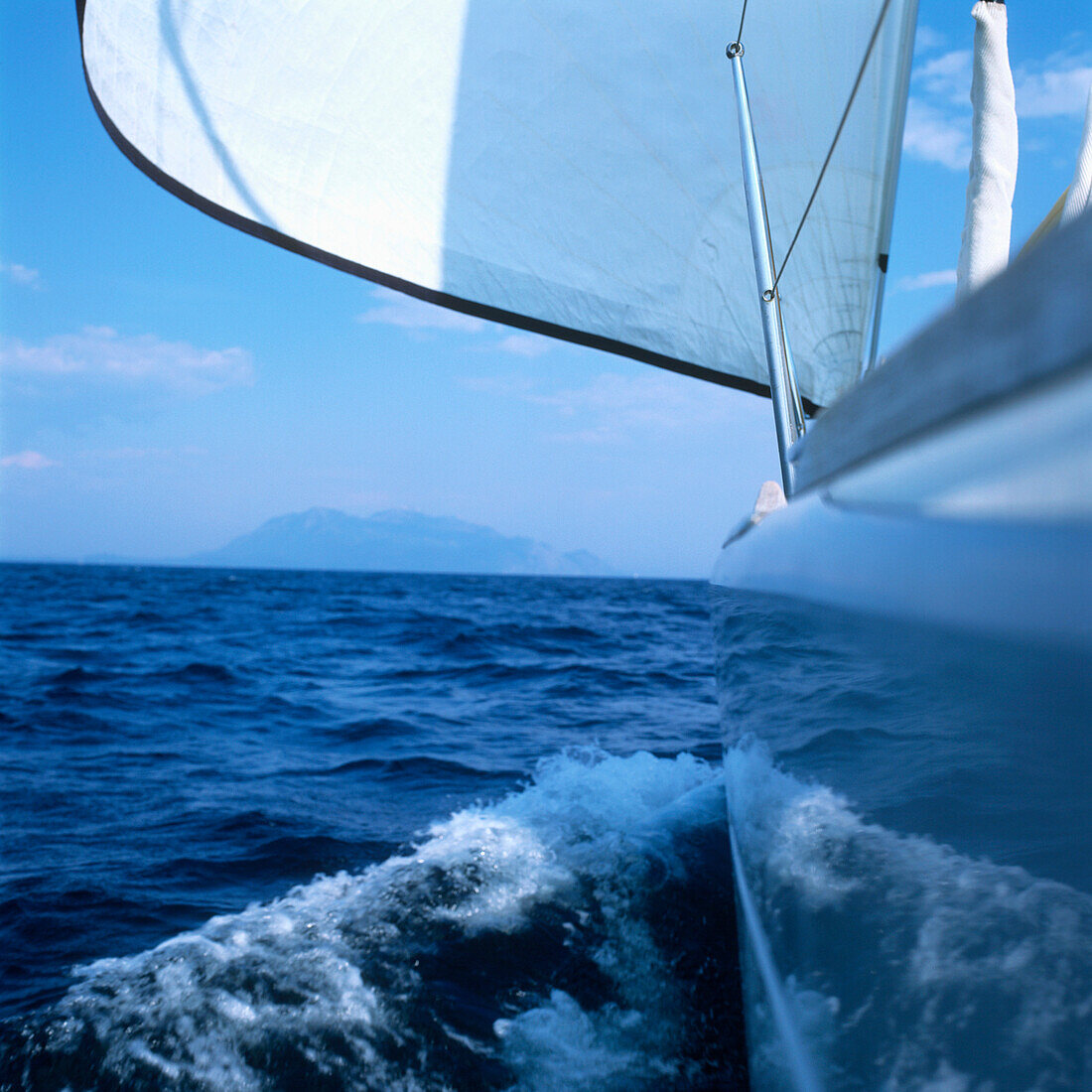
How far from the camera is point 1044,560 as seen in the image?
1.20 feet

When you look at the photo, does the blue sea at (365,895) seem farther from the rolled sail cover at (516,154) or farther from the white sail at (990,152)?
the rolled sail cover at (516,154)

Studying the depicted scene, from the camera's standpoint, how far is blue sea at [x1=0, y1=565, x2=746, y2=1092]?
1.52m

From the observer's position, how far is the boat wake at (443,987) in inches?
57.7

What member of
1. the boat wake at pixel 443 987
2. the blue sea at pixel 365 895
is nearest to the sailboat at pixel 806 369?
the boat wake at pixel 443 987

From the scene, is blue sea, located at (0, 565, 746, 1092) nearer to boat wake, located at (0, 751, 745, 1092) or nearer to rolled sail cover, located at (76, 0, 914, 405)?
boat wake, located at (0, 751, 745, 1092)

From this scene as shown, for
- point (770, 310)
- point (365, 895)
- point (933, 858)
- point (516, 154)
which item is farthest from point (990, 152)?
point (516, 154)

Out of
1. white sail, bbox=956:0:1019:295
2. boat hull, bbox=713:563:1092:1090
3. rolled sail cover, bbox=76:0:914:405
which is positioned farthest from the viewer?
rolled sail cover, bbox=76:0:914:405

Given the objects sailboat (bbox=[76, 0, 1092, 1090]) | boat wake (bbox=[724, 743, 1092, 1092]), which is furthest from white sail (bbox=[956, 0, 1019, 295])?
boat wake (bbox=[724, 743, 1092, 1092])

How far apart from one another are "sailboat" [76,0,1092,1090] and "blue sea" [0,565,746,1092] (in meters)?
0.40

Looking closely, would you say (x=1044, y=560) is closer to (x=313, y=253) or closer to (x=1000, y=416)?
(x=1000, y=416)

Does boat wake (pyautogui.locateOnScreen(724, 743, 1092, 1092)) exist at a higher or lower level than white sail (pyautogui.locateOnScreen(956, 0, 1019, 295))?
lower

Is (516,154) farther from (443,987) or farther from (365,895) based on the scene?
(443,987)

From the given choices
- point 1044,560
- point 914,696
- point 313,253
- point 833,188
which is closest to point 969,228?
point 914,696

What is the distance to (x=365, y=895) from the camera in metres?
2.22
